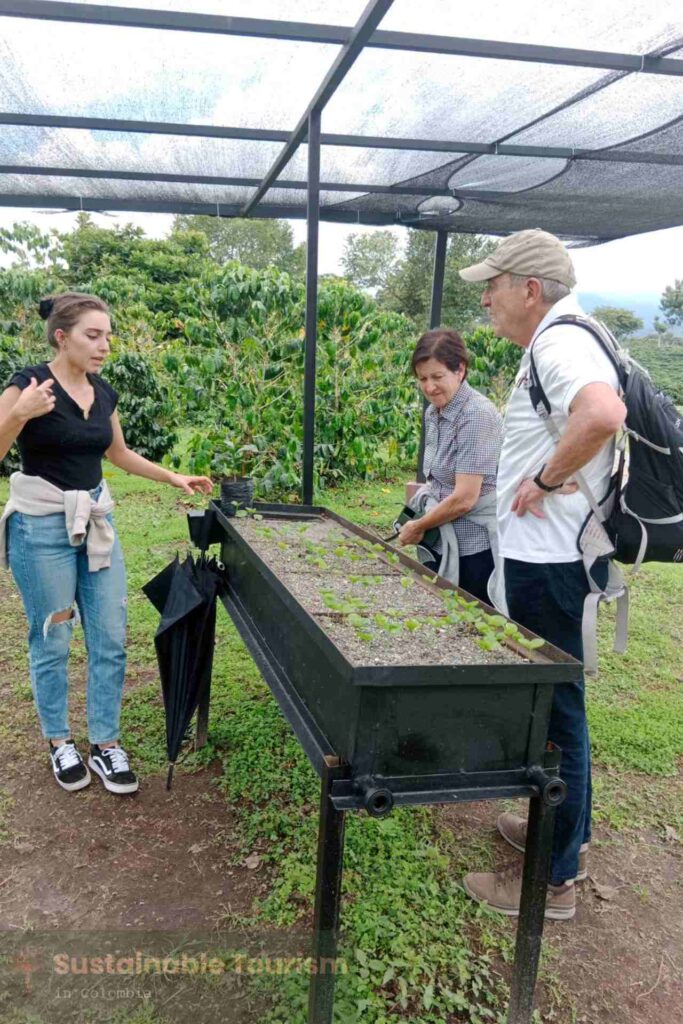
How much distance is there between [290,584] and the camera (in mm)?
2248

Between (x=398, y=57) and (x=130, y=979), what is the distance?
3460mm

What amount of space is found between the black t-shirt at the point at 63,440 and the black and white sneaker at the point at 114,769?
1.03 meters

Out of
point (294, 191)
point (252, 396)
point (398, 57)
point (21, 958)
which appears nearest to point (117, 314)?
point (252, 396)

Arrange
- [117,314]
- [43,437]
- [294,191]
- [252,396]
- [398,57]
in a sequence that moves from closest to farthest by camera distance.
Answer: [43,437]
[398,57]
[294,191]
[252,396]
[117,314]

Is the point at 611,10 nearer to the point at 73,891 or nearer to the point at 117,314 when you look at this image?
the point at 73,891

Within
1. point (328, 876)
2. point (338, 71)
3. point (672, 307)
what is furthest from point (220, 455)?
point (672, 307)

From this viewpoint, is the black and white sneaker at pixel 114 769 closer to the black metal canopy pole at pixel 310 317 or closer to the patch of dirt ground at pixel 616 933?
the patch of dirt ground at pixel 616 933

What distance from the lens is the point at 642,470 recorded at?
200 centimetres

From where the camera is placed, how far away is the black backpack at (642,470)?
1.95 meters

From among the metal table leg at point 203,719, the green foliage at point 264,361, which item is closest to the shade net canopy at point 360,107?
the green foliage at point 264,361

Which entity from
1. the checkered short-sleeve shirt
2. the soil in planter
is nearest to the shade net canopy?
the checkered short-sleeve shirt

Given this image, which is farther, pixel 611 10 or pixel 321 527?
pixel 321 527

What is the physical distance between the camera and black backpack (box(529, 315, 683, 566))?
6.39 ft

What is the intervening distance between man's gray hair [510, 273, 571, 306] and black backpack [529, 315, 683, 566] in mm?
114
